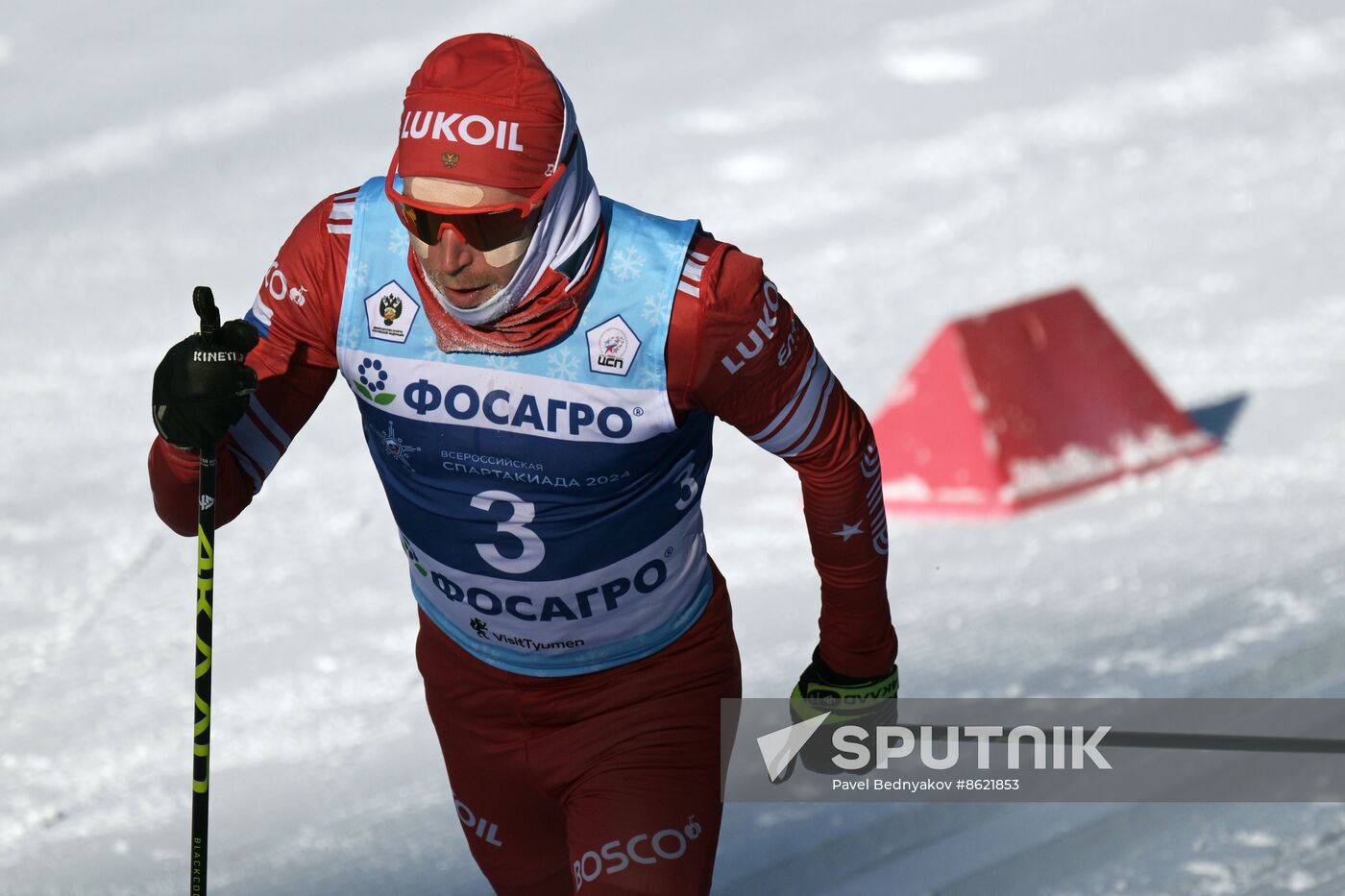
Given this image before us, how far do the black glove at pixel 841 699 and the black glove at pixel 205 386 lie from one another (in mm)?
1186

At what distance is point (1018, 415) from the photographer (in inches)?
280

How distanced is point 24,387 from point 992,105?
613cm

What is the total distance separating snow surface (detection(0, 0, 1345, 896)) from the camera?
16.9ft

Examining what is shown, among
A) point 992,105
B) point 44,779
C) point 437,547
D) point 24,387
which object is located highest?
point 992,105

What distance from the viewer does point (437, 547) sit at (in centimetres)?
336

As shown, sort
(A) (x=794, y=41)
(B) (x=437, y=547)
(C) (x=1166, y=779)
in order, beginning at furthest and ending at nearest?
1. (A) (x=794, y=41)
2. (C) (x=1166, y=779)
3. (B) (x=437, y=547)

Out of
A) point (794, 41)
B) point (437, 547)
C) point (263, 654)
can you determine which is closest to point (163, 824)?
point (263, 654)

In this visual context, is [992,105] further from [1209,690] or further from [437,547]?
[437,547]

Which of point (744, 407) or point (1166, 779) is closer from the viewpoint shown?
point (744, 407)

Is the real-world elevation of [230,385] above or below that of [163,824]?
above

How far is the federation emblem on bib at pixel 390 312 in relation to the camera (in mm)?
3150

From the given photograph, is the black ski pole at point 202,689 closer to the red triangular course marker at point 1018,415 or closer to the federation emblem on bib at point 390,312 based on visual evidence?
the federation emblem on bib at point 390,312

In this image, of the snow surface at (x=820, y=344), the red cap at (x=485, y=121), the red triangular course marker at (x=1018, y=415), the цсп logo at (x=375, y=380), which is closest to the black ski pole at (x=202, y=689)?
the цсп logo at (x=375, y=380)

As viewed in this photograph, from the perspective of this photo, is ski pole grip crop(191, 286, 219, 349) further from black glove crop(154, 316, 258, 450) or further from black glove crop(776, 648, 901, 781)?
black glove crop(776, 648, 901, 781)
